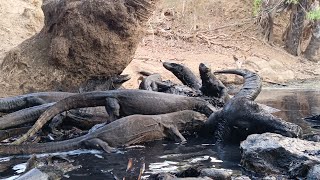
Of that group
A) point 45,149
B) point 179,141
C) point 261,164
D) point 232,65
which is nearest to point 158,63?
point 232,65

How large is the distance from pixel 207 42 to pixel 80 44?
10191 millimetres

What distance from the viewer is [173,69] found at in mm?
10562

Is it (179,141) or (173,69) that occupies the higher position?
(173,69)

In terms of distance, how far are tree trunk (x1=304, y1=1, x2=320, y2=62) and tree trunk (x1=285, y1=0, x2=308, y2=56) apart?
42 cm

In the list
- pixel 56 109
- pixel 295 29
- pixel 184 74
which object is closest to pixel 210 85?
pixel 184 74

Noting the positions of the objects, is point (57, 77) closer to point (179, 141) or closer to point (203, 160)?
point (179, 141)

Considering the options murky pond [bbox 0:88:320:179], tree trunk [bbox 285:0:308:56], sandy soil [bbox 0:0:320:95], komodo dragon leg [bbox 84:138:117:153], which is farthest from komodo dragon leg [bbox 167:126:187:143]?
tree trunk [bbox 285:0:308:56]

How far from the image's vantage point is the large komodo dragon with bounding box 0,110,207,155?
6.61 metres

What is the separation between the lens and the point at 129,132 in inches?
279

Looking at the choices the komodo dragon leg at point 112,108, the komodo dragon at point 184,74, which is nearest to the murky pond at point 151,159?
the komodo dragon leg at point 112,108

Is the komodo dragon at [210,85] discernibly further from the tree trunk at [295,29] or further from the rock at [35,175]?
the tree trunk at [295,29]

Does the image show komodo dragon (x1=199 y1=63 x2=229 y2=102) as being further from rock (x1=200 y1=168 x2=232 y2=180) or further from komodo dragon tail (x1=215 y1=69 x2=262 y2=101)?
rock (x1=200 y1=168 x2=232 y2=180)

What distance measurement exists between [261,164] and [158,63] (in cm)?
1167

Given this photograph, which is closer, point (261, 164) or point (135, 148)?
point (261, 164)
